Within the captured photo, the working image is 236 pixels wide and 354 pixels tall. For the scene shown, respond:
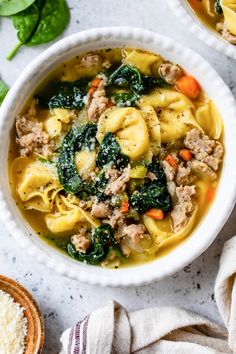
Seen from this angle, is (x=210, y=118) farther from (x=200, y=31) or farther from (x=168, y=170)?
(x=200, y=31)

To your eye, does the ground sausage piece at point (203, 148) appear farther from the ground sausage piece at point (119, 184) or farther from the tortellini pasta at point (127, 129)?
the ground sausage piece at point (119, 184)

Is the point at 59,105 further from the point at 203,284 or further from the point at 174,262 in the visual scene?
the point at 203,284

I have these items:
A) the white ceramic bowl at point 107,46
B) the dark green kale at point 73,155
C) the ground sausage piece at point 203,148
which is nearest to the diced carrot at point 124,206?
the dark green kale at point 73,155

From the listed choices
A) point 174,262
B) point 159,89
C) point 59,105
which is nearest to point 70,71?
point 59,105

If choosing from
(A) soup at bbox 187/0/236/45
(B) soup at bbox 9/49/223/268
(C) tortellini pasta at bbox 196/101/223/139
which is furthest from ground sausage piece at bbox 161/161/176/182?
(A) soup at bbox 187/0/236/45

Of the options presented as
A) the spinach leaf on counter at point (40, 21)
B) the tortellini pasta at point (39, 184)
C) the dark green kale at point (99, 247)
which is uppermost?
the spinach leaf on counter at point (40, 21)

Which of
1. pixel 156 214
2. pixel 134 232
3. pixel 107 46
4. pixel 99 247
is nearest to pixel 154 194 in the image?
pixel 156 214
